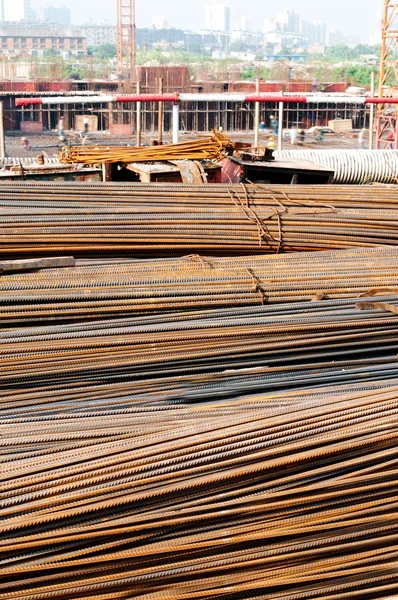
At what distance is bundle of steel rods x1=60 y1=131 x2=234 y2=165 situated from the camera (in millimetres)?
10109

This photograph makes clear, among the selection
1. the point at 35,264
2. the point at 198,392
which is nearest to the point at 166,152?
the point at 35,264

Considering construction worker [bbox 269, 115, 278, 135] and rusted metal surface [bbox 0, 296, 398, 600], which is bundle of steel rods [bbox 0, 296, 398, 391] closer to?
rusted metal surface [bbox 0, 296, 398, 600]

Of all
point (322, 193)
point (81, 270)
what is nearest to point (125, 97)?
point (322, 193)

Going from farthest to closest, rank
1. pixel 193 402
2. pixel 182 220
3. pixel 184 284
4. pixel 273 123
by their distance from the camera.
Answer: pixel 273 123 → pixel 182 220 → pixel 184 284 → pixel 193 402

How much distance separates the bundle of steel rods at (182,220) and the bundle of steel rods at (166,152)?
3672mm

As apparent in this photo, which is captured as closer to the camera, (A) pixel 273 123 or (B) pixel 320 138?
(B) pixel 320 138

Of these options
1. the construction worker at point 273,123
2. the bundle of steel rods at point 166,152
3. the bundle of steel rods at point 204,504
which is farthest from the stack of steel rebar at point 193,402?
Answer: the construction worker at point 273,123

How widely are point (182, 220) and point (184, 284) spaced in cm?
92

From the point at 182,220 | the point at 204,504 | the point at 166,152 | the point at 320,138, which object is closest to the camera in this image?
the point at 204,504

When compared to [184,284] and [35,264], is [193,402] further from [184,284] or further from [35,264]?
[35,264]

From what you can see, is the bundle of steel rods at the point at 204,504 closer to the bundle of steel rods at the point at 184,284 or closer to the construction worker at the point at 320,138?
the bundle of steel rods at the point at 184,284

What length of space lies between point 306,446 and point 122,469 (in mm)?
843

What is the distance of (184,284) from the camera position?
17.0 ft

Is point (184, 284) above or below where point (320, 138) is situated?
above
